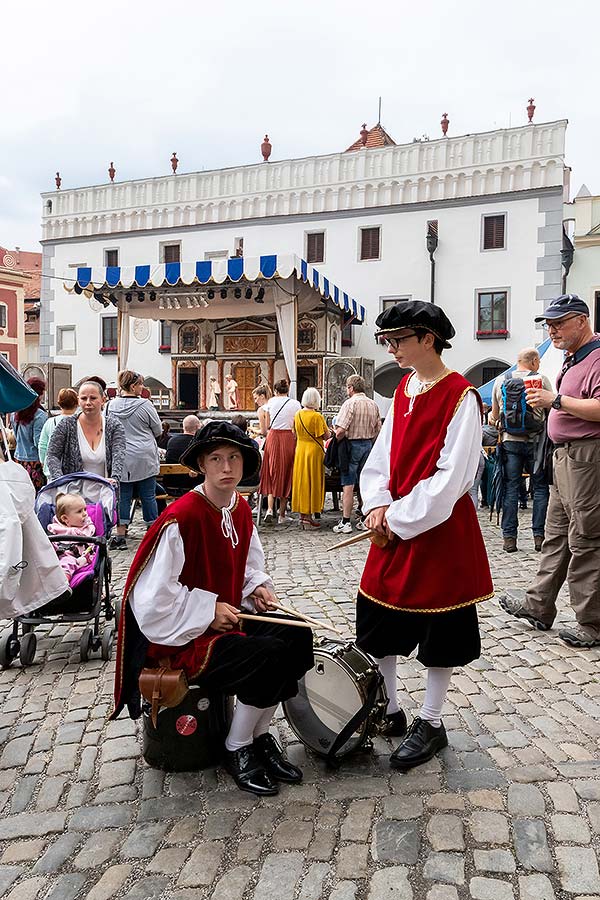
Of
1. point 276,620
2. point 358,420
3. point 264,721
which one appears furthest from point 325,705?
point 358,420

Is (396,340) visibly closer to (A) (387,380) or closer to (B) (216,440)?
(B) (216,440)

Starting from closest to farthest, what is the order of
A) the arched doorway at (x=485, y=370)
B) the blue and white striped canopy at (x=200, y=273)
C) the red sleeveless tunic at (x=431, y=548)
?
1. the red sleeveless tunic at (x=431, y=548)
2. the blue and white striped canopy at (x=200, y=273)
3. the arched doorway at (x=485, y=370)

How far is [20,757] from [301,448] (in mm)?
5954

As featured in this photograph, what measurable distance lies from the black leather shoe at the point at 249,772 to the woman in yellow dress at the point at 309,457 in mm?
6010

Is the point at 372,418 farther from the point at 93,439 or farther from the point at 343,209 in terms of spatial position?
the point at 343,209

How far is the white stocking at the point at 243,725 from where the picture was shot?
273cm

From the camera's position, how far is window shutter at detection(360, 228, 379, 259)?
24062 mm

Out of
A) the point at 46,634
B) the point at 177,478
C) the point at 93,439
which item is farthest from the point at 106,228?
the point at 46,634

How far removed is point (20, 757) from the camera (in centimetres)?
308

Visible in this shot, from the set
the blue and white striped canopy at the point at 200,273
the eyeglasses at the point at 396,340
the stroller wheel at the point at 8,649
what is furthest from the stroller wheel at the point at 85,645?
the blue and white striped canopy at the point at 200,273

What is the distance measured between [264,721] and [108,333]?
1034 inches

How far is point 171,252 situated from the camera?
87.3ft

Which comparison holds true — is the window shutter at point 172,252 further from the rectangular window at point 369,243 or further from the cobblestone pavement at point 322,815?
the cobblestone pavement at point 322,815

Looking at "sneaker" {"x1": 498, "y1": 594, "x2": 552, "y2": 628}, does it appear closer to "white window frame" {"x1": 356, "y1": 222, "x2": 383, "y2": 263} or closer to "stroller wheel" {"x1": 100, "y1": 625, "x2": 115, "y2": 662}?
"stroller wheel" {"x1": 100, "y1": 625, "x2": 115, "y2": 662}
